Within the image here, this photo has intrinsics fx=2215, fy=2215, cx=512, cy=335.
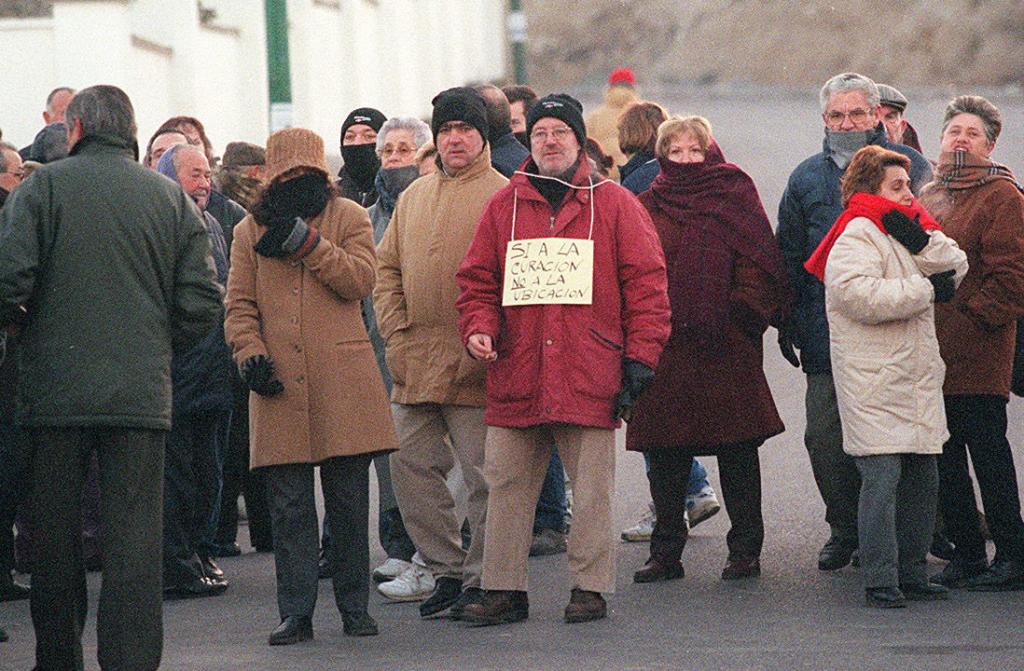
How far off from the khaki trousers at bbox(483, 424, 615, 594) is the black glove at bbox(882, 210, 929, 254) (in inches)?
55.9

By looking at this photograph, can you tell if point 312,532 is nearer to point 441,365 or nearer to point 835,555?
point 441,365

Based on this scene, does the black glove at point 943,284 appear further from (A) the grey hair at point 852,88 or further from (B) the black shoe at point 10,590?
(B) the black shoe at point 10,590

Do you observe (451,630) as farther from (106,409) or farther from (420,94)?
(420,94)

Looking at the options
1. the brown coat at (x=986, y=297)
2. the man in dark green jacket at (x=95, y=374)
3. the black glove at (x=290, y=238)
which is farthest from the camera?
the brown coat at (x=986, y=297)

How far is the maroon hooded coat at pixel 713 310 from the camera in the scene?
977 cm

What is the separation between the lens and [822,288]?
994 centimetres

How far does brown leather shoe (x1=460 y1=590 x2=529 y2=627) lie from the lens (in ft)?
29.2

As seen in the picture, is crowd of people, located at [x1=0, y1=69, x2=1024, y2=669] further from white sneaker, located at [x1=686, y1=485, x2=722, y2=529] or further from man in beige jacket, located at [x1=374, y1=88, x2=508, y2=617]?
white sneaker, located at [x1=686, y1=485, x2=722, y2=529]

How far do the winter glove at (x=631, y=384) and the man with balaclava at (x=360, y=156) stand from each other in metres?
2.30

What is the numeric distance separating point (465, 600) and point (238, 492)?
2.36 m

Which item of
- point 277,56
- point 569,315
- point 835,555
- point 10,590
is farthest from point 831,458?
point 277,56

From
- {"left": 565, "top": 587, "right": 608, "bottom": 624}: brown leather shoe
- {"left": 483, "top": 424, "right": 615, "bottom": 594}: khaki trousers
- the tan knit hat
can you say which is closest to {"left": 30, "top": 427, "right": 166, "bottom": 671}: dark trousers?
the tan knit hat

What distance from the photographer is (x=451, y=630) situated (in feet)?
29.2

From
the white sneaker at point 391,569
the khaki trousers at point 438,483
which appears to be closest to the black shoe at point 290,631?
the khaki trousers at point 438,483
